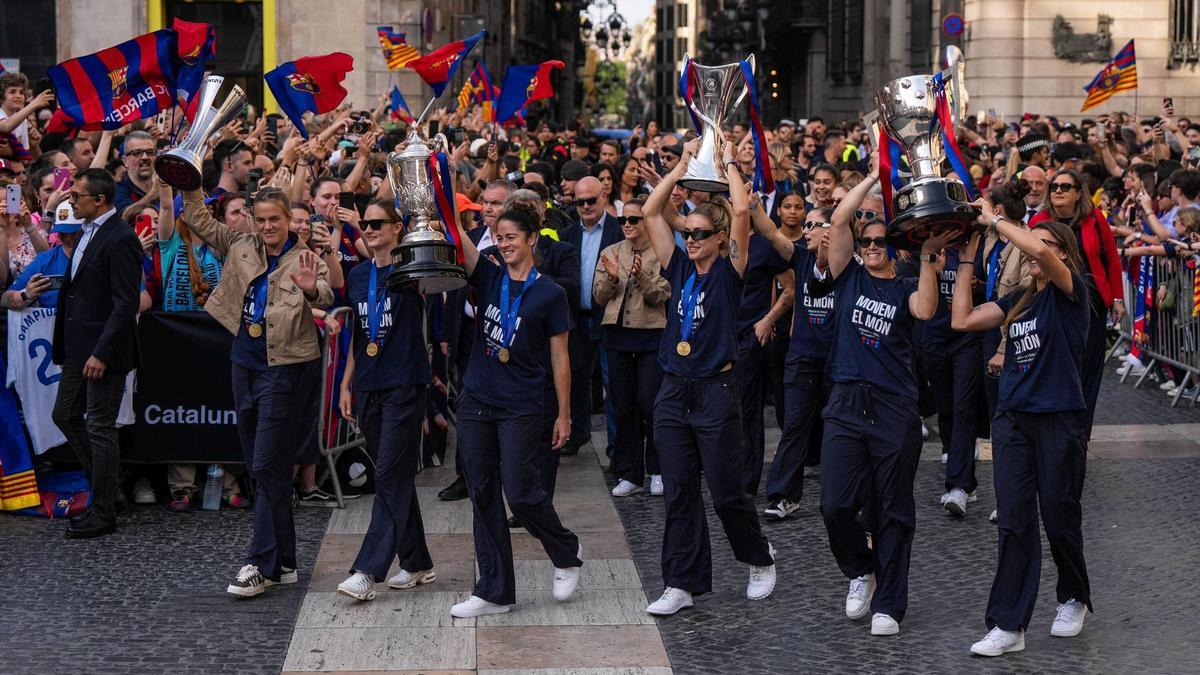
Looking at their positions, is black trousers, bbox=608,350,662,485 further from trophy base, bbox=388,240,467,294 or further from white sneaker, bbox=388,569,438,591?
trophy base, bbox=388,240,467,294

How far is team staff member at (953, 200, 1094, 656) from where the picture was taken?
23.9 feet

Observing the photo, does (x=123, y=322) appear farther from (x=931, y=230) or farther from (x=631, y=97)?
(x=631, y=97)

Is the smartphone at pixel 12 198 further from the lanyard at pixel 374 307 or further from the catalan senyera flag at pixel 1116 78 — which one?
the catalan senyera flag at pixel 1116 78

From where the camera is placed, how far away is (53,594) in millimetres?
8320

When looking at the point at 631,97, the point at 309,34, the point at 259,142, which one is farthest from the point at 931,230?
the point at 631,97

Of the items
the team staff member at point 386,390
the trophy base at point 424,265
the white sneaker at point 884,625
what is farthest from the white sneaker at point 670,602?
the trophy base at point 424,265

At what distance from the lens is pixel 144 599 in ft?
27.0

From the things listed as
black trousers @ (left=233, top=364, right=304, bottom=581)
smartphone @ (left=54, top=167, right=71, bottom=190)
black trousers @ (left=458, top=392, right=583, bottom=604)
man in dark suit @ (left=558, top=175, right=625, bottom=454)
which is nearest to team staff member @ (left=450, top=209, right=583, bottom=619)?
black trousers @ (left=458, top=392, right=583, bottom=604)

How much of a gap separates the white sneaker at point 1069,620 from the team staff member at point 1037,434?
15cm

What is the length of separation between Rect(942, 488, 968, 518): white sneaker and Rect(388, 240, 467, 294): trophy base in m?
3.68

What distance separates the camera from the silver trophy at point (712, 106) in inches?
316

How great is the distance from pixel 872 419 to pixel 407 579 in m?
2.44

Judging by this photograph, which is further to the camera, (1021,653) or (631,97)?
(631,97)

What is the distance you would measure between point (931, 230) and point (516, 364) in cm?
204
